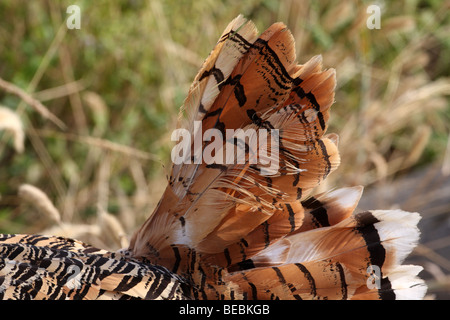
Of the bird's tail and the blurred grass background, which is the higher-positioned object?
the blurred grass background

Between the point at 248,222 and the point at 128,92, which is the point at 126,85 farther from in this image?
the point at 248,222

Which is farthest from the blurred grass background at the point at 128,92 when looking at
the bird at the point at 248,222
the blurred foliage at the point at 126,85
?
the bird at the point at 248,222

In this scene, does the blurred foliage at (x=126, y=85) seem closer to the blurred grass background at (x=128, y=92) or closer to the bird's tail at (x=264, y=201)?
the blurred grass background at (x=128, y=92)

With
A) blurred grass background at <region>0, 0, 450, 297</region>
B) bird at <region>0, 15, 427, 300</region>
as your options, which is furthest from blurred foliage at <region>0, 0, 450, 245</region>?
bird at <region>0, 15, 427, 300</region>

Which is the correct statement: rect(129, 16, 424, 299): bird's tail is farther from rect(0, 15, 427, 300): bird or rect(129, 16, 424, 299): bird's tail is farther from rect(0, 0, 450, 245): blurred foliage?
rect(0, 0, 450, 245): blurred foliage

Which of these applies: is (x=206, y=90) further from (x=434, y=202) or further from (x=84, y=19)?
(x=434, y=202)

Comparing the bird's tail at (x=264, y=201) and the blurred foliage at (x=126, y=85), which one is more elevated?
the blurred foliage at (x=126, y=85)
